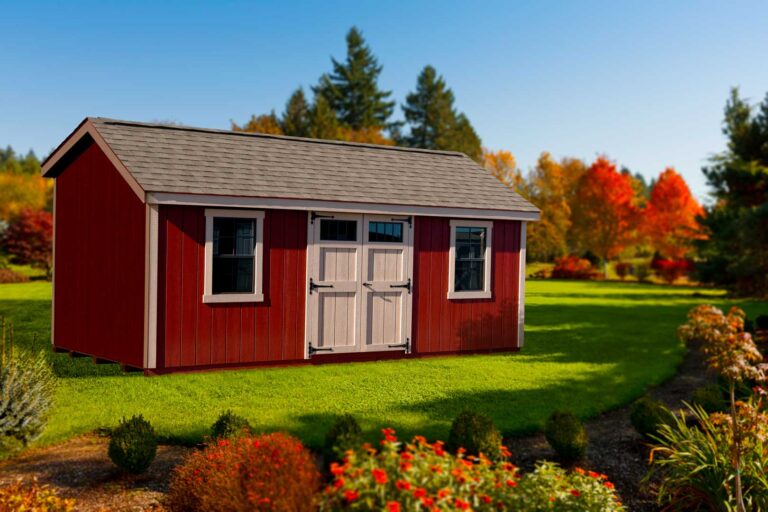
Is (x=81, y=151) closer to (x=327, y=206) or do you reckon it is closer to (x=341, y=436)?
(x=327, y=206)

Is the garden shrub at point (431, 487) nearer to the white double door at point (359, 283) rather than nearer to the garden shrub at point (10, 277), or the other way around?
the white double door at point (359, 283)

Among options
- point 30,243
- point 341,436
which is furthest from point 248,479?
point 30,243

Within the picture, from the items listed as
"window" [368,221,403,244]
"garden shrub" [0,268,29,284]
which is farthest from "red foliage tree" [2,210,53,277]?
"window" [368,221,403,244]

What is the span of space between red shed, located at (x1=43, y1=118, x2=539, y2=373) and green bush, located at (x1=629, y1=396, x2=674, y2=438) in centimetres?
537

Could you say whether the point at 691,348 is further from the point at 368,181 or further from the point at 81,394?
the point at 81,394

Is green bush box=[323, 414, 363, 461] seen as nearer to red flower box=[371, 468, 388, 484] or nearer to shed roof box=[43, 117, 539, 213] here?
red flower box=[371, 468, 388, 484]

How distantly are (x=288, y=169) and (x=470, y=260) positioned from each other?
4200mm

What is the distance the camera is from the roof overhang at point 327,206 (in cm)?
1121

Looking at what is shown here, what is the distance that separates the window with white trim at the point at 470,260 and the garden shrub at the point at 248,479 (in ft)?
25.8

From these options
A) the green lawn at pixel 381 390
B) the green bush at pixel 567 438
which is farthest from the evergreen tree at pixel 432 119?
the green bush at pixel 567 438

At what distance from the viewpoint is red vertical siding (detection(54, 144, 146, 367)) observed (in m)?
11.5

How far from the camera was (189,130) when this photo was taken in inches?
545

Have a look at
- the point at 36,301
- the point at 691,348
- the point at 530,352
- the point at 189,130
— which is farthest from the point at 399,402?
the point at 36,301

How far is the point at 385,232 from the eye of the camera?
13.3 metres
